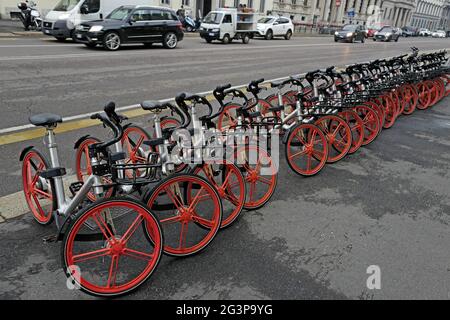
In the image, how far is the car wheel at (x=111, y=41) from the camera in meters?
14.3

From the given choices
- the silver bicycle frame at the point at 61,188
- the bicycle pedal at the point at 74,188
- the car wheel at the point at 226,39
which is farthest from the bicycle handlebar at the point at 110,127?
the car wheel at the point at 226,39

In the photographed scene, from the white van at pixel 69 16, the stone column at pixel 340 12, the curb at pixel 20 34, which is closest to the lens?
the white van at pixel 69 16

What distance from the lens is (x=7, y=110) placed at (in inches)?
250

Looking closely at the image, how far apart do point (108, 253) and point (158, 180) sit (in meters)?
0.68

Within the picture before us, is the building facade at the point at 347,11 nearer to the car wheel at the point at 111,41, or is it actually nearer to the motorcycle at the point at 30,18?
the motorcycle at the point at 30,18

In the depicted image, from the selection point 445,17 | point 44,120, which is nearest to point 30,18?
point 44,120

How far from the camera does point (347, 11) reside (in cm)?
6031

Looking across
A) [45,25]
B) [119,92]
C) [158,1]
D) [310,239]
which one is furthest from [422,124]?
[158,1]

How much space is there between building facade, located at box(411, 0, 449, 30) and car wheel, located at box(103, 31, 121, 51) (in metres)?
102

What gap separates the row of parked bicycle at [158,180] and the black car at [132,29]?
35.0 ft

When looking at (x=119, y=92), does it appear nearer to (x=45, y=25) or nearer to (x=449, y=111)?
(x=449, y=111)

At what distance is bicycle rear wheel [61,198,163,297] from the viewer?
8.11 feet

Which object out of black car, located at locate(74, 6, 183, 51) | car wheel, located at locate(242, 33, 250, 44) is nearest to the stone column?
car wheel, located at locate(242, 33, 250, 44)

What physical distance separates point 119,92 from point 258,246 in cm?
604
